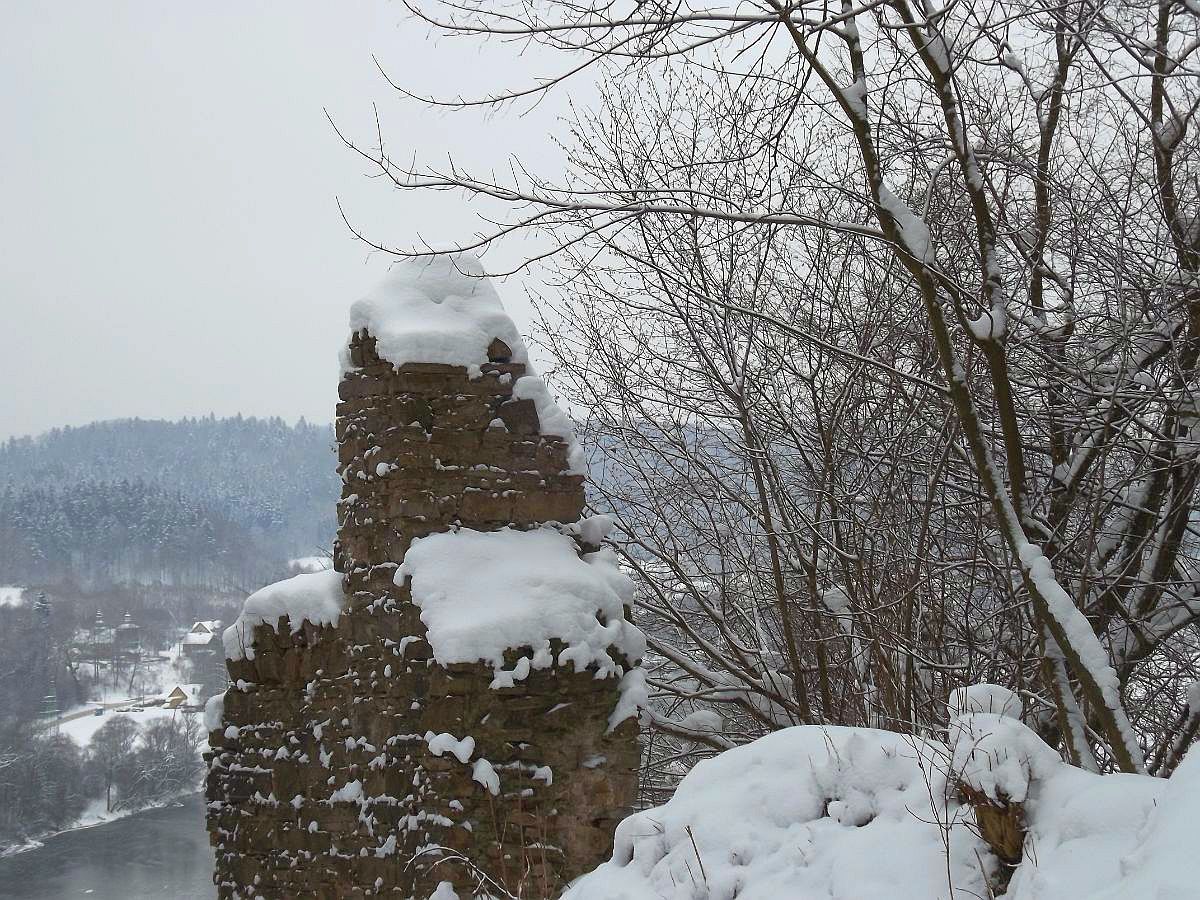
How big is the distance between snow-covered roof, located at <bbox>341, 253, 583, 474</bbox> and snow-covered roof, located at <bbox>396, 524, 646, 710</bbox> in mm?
708

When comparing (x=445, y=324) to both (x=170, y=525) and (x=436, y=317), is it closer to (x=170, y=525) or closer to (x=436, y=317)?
(x=436, y=317)

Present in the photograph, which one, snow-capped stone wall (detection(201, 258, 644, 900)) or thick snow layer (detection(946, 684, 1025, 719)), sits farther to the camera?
snow-capped stone wall (detection(201, 258, 644, 900))

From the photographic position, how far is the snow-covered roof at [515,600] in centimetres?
562

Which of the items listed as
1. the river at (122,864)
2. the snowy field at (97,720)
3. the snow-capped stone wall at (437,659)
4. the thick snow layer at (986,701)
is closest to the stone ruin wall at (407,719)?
the snow-capped stone wall at (437,659)

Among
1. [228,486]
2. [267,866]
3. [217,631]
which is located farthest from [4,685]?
[267,866]

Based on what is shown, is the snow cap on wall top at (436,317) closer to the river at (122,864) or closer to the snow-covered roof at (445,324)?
the snow-covered roof at (445,324)

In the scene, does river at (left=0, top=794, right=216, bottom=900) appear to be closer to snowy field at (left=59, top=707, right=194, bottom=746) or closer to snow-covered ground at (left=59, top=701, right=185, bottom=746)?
snowy field at (left=59, top=707, right=194, bottom=746)

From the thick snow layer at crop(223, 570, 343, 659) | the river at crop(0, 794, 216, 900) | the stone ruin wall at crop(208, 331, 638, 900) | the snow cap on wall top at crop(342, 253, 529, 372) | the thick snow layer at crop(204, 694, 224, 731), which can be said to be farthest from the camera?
the river at crop(0, 794, 216, 900)

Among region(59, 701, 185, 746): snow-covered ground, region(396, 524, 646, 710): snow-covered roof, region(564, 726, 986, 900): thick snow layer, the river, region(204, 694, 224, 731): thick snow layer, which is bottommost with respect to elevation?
the river

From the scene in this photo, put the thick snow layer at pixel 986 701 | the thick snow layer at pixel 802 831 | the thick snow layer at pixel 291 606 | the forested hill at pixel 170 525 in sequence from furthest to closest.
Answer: the forested hill at pixel 170 525 < the thick snow layer at pixel 291 606 < the thick snow layer at pixel 986 701 < the thick snow layer at pixel 802 831

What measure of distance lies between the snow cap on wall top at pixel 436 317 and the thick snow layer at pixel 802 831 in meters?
3.09

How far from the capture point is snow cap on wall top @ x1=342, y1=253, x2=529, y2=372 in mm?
6230

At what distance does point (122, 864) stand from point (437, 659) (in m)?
26.4

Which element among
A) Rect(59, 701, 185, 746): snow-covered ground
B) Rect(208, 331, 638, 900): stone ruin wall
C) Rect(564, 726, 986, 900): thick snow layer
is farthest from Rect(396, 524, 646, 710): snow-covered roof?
Rect(59, 701, 185, 746): snow-covered ground
